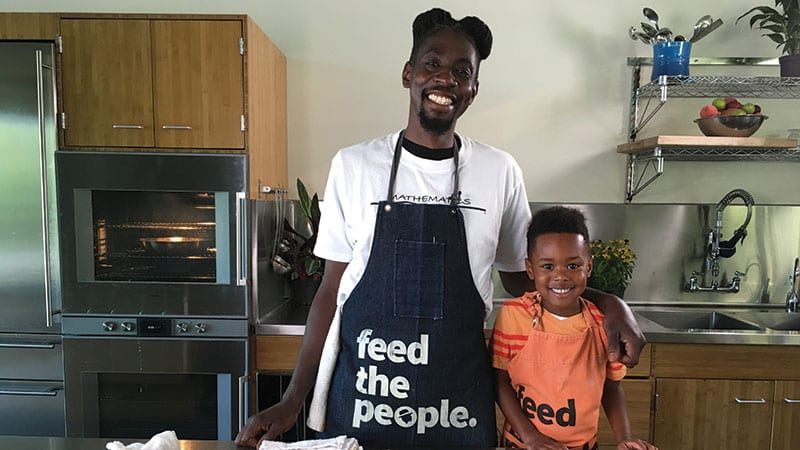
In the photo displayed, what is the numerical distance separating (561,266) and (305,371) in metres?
0.61

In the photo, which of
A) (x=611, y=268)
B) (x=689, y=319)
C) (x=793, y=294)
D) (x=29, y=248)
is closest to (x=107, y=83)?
(x=29, y=248)

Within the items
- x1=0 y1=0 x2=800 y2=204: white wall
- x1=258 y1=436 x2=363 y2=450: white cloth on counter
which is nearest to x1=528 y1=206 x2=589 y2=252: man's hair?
x1=258 y1=436 x2=363 y2=450: white cloth on counter

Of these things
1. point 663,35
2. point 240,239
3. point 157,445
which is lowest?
point 157,445

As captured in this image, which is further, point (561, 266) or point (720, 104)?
point (720, 104)

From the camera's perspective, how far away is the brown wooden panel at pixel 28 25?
1938 millimetres

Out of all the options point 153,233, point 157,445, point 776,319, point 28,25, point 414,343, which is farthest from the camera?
point 776,319

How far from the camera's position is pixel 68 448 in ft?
3.25

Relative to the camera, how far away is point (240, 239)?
6.49ft

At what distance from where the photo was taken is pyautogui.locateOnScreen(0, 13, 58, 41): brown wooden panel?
6.36 feet

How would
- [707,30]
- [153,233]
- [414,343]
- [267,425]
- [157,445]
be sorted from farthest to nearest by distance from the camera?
[707,30] → [153,233] → [414,343] → [267,425] → [157,445]

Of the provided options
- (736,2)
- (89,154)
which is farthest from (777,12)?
(89,154)

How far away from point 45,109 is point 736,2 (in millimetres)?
3065

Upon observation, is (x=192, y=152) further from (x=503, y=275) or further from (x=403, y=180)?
(x=503, y=275)

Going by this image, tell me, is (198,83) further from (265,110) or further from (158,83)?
(265,110)
